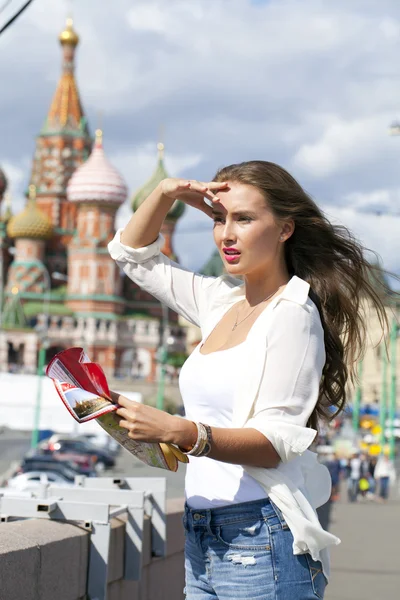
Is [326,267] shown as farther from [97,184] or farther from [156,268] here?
[97,184]

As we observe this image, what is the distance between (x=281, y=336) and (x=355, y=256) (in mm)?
592

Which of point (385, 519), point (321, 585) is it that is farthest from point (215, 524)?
point (385, 519)

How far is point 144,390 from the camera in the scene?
70438 millimetres

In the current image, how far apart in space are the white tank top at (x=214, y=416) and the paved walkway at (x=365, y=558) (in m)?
5.45

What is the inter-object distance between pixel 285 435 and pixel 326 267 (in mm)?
662

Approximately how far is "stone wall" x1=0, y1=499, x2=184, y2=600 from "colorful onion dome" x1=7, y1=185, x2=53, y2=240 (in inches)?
2921

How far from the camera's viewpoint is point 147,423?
253 cm

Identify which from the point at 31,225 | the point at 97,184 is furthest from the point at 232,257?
the point at 31,225

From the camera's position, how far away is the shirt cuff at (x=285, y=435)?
8.80 ft

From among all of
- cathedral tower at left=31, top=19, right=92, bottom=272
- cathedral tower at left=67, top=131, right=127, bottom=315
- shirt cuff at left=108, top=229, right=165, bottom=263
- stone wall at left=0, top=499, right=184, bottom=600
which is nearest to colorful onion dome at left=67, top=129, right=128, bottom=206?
cathedral tower at left=67, top=131, right=127, bottom=315

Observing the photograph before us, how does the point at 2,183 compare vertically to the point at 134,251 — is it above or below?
above

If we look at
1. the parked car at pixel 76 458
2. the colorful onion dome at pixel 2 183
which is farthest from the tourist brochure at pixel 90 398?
the colorful onion dome at pixel 2 183

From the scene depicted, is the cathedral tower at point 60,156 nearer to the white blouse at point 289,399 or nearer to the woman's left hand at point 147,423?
the white blouse at point 289,399

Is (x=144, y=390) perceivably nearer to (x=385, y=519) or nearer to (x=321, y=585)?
(x=385, y=519)
